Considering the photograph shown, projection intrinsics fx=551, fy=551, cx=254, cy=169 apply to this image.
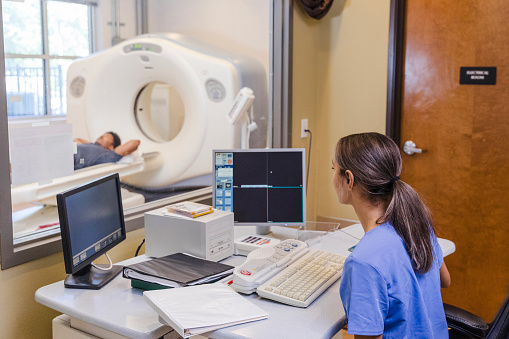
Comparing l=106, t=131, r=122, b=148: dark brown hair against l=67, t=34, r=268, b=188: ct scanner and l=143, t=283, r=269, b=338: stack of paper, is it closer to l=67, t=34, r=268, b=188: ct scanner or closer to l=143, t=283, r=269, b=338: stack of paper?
l=67, t=34, r=268, b=188: ct scanner

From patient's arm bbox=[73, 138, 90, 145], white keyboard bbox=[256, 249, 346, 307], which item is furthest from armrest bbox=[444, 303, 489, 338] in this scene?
patient's arm bbox=[73, 138, 90, 145]

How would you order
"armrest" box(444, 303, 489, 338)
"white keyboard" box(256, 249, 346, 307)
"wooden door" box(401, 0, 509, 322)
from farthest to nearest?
"wooden door" box(401, 0, 509, 322) < "armrest" box(444, 303, 489, 338) < "white keyboard" box(256, 249, 346, 307)

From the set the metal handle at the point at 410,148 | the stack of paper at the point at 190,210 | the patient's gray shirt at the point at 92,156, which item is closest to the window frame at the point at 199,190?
the patient's gray shirt at the point at 92,156

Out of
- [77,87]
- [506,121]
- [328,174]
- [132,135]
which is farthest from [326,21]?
[77,87]

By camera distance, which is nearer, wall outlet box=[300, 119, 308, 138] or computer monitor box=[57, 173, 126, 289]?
computer monitor box=[57, 173, 126, 289]

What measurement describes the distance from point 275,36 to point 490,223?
1.48m

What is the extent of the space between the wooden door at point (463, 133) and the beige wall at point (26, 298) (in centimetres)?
196

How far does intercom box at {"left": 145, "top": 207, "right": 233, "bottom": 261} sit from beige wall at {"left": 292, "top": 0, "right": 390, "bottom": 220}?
3.93ft

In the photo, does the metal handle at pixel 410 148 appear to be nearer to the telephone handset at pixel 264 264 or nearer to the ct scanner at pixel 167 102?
the ct scanner at pixel 167 102

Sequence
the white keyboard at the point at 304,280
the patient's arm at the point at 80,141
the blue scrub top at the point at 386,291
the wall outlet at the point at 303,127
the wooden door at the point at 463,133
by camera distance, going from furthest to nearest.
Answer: the wall outlet at the point at 303,127 < the wooden door at the point at 463,133 < the patient's arm at the point at 80,141 < the white keyboard at the point at 304,280 < the blue scrub top at the point at 386,291

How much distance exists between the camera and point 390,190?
4.82 ft

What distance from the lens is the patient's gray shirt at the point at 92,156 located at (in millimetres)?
2123

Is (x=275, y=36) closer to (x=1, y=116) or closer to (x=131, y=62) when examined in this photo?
(x=131, y=62)

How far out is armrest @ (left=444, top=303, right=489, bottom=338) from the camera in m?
1.68
